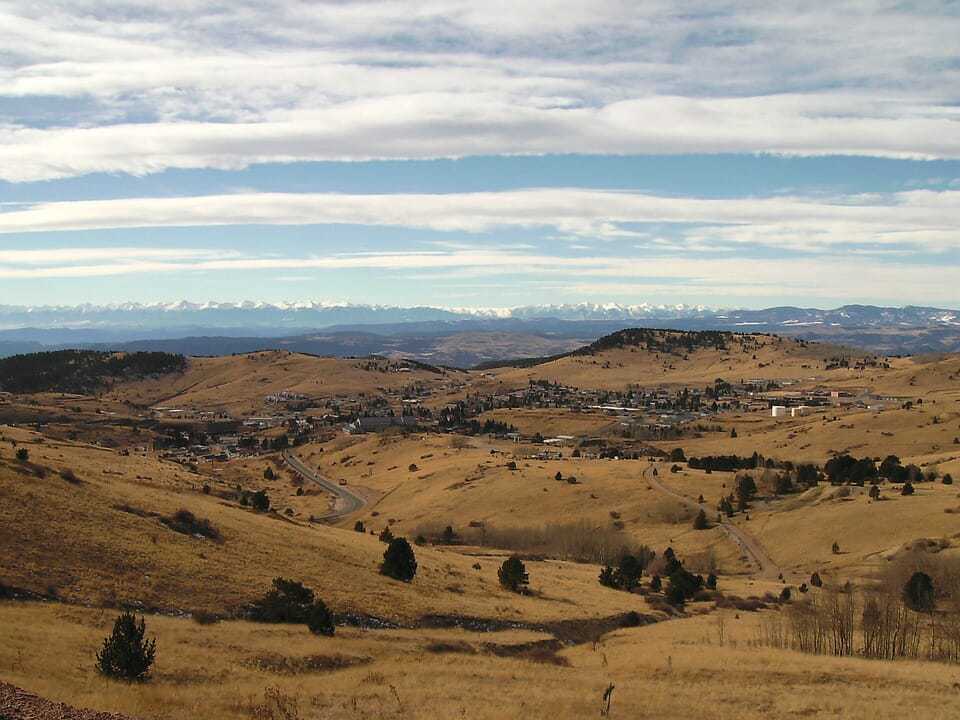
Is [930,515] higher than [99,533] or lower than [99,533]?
lower

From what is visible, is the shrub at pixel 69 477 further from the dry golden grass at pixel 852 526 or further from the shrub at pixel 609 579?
the dry golden grass at pixel 852 526

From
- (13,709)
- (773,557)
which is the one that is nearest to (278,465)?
(773,557)

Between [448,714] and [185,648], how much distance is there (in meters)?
12.2

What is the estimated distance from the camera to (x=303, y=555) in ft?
165

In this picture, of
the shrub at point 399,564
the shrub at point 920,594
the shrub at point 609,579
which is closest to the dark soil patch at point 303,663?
the shrub at point 399,564

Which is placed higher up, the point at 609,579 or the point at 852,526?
the point at 609,579

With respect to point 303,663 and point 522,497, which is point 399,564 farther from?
point 522,497

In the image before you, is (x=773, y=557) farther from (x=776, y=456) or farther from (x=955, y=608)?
(x=776, y=456)

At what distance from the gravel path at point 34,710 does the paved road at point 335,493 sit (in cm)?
9430

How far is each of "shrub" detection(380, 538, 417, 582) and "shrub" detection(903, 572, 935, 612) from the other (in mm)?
35423

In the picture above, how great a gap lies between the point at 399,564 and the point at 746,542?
53.4m

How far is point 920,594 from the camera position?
178 feet

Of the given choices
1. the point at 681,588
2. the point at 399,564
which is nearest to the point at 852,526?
the point at 681,588

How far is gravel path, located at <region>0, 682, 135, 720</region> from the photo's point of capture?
19133 millimetres
